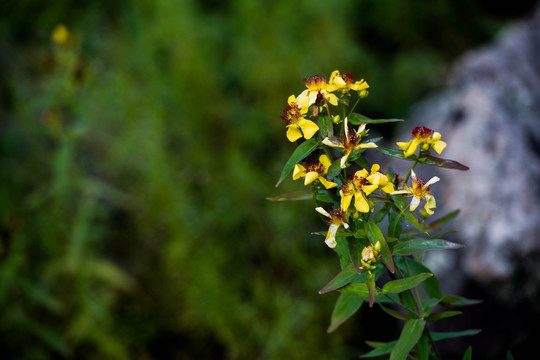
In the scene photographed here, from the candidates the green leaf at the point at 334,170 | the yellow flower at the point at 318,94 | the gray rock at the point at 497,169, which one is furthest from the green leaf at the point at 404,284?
the gray rock at the point at 497,169

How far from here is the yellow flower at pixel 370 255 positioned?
741 mm

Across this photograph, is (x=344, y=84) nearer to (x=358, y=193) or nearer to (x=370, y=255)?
(x=358, y=193)

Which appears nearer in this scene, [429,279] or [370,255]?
[370,255]

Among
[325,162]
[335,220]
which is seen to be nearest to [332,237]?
[335,220]

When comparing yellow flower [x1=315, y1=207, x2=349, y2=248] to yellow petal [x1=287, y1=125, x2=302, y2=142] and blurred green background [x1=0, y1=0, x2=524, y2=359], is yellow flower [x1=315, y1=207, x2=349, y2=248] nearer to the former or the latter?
yellow petal [x1=287, y1=125, x2=302, y2=142]

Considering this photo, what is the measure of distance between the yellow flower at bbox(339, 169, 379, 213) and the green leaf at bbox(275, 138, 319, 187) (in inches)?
3.6

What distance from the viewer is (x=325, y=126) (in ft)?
2.64

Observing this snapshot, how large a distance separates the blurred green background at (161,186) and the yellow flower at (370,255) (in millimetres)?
1187

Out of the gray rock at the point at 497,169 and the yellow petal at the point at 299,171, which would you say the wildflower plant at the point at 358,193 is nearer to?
the yellow petal at the point at 299,171

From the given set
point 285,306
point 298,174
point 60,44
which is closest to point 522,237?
point 285,306

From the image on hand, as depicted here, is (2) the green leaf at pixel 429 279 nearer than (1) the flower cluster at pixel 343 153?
No

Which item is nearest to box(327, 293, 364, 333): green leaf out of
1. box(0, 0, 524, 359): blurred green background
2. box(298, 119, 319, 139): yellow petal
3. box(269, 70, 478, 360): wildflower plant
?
box(269, 70, 478, 360): wildflower plant

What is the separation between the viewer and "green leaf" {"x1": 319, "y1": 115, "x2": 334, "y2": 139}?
80cm

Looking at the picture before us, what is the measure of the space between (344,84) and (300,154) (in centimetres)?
14
